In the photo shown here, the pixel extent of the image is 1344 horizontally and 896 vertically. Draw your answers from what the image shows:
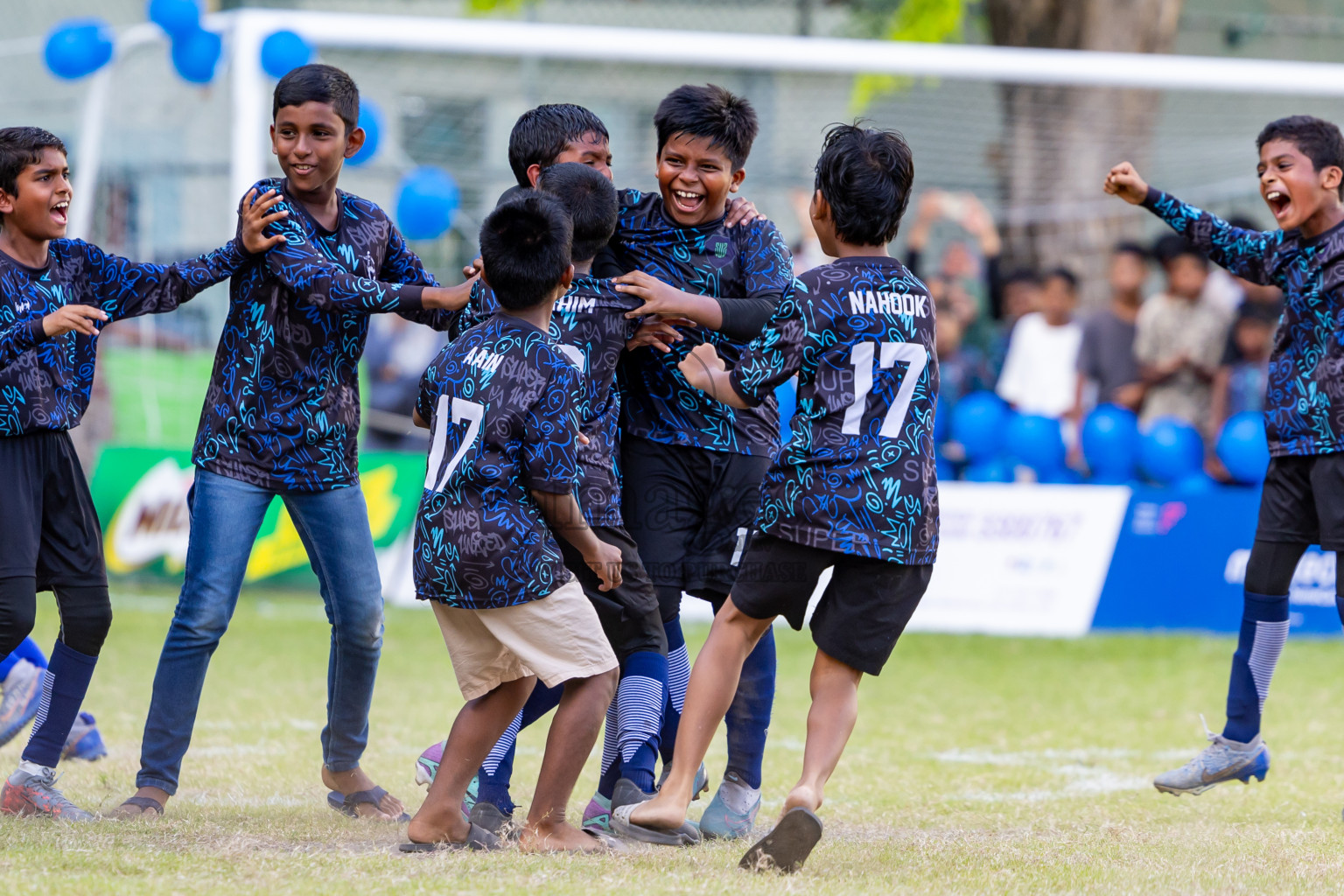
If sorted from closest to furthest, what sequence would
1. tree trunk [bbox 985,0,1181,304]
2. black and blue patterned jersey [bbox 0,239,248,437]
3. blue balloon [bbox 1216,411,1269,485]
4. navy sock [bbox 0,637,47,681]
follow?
black and blue patterned jersey [bbox 0,239,248,437] < navy sock [bbox 0,637,47,681] < blue balloon [bbox 1216,411,1269,485] < tree trunk [bbox 985,0,1181,304]

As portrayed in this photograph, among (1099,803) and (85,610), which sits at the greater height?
(85,610)

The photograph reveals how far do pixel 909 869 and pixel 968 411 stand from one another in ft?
22.1

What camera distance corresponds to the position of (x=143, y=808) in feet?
14.3

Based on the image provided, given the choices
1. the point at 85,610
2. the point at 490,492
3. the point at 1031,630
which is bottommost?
the point at 1031,630

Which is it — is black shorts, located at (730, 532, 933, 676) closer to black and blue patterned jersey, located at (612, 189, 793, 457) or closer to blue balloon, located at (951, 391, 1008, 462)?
black and blue patterned jersey, located at (612, 189, 793, 457)

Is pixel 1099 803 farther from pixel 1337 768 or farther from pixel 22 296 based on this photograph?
pixel 22 296

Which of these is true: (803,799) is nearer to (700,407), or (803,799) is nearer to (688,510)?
(688,510)

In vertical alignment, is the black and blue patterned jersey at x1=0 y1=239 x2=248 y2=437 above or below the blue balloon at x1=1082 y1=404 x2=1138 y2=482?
above

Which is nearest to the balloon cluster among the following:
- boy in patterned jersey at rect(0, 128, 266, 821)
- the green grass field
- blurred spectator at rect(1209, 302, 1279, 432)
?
blurred spectator at rect(1209, 302, 1279, 432)

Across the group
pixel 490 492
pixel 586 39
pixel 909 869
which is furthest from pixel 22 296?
pixel 586 39

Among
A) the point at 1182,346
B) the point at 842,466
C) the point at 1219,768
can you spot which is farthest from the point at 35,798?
the point at 1182,346

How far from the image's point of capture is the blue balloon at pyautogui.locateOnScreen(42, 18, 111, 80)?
1023cm

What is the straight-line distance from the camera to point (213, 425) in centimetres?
448

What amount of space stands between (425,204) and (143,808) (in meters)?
6.53
